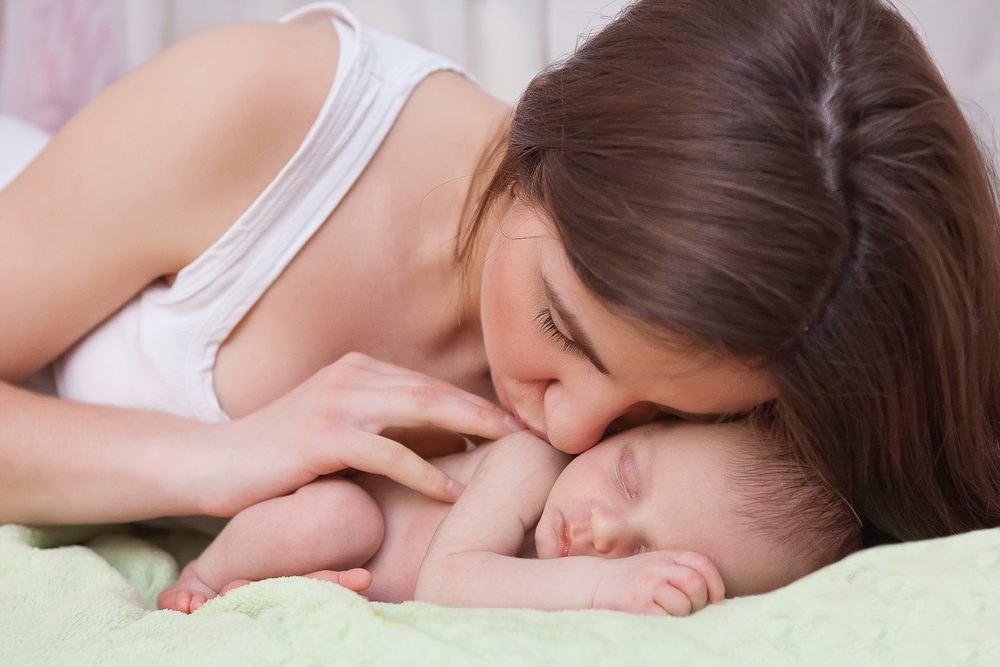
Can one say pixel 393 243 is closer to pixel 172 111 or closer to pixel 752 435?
pixel 172 111

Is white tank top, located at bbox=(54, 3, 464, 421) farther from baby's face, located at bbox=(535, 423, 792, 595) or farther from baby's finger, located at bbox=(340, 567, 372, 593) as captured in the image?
baby's face, located at bbox=(535, 423, 792, 595)

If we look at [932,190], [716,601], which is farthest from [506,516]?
[932,190]

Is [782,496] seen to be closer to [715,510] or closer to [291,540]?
[715,510]

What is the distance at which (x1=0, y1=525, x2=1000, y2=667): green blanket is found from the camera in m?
0.85

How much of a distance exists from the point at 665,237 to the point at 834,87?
0.69 ft

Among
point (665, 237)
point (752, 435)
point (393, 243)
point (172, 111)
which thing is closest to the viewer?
point (665, 237)

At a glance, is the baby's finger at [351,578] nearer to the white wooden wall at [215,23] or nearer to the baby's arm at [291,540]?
the baby's arm at [291,540]

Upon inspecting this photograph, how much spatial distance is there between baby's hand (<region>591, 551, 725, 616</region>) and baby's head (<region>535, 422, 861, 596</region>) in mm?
69

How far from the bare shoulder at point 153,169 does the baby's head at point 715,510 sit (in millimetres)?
558

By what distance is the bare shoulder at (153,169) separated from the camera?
1211 mm

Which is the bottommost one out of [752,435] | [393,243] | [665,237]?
[752,435]

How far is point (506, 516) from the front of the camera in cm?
117

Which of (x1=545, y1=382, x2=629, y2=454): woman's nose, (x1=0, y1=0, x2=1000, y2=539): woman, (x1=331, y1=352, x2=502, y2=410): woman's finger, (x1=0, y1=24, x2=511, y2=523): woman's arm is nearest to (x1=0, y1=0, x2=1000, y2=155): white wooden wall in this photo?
(x1=0, y1=0, x2=1000, y2=539): woman

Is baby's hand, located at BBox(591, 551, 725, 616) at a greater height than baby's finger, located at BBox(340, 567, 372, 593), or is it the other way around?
baby's hand, located at BBox(591, 551, 725, 616)
